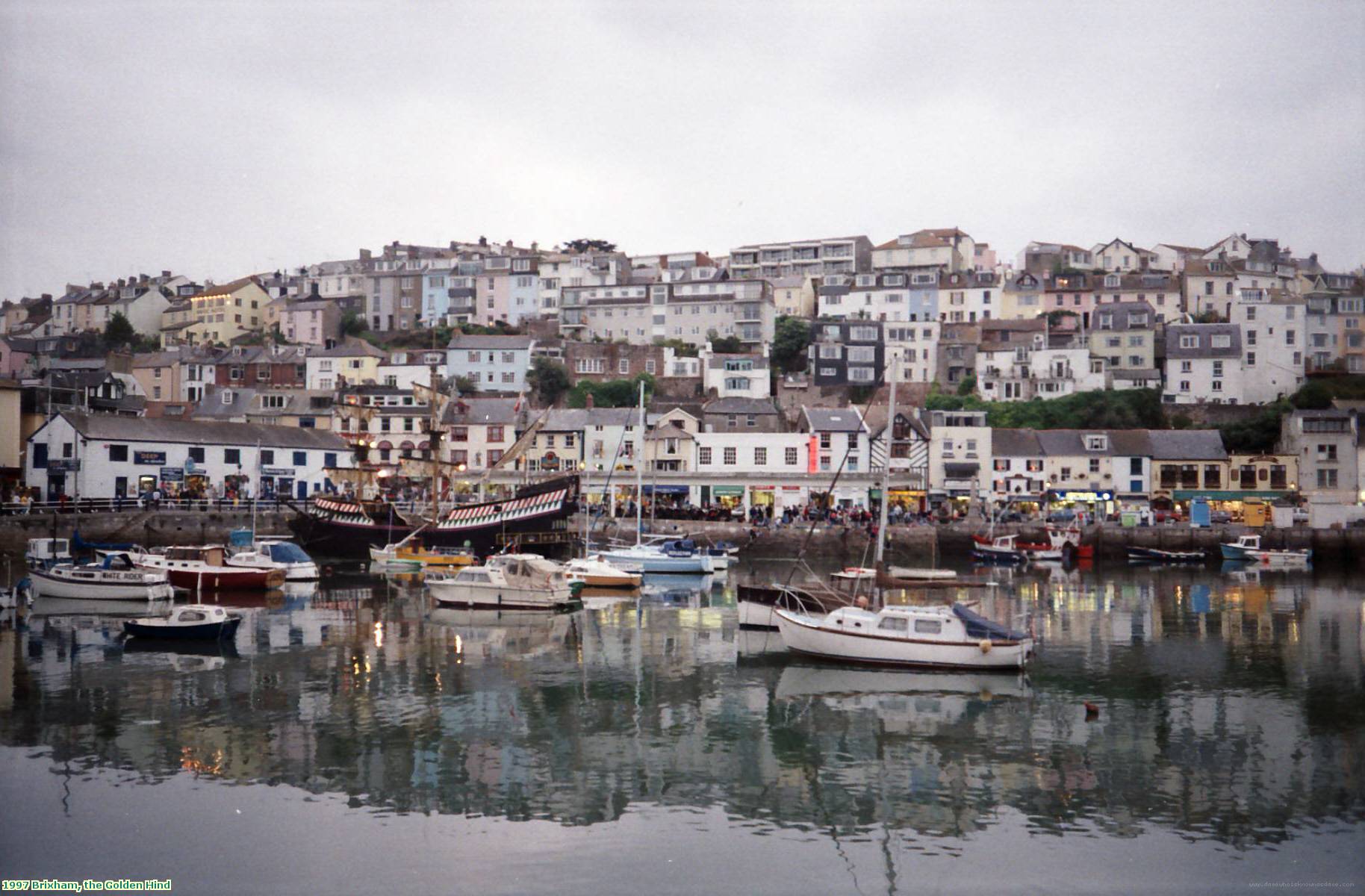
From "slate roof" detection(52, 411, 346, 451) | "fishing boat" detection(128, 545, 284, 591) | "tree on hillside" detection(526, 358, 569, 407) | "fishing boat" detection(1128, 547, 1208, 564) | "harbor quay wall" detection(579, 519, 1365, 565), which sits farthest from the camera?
"tree on hillside" detection(526, 358, 569, 407)

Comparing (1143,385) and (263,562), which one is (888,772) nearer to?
(263,562)

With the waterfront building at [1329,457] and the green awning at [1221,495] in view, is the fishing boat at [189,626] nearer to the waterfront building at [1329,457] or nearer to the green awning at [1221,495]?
the green awning at [1221,495]

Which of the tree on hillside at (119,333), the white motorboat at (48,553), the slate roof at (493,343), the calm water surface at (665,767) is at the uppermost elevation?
the tree on hillside at (119,333)

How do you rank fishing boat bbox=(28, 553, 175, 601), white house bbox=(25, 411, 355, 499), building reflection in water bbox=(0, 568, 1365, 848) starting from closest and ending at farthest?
building reflection in water bbox=(0, 568, 1365, 848) < fishing boat bbox=(28, 553, 175, 601) < white house bbox=(25, 411, 355, 499)

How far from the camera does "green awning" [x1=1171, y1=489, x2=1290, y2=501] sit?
2901 inches

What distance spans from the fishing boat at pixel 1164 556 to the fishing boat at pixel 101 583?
49.9 meters

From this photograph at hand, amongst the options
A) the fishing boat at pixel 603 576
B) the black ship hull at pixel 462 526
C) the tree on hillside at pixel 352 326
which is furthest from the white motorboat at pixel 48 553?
the tree on hillside at pixel 352 326

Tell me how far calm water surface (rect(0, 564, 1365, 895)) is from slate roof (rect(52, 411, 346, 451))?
34621 millimetres

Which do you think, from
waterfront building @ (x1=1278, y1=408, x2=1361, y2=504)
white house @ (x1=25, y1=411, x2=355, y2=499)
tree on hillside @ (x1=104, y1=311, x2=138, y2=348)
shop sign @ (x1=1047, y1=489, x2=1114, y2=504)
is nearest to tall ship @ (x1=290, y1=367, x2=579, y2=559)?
white house @ (x1=25, y1=411, x2=355, y2=499)

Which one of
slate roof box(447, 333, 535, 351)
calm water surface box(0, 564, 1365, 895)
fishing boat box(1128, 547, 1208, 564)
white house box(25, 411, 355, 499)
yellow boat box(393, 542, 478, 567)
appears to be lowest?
calm water surface box(0, 564, 1365, 895)

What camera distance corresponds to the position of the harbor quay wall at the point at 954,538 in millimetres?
62750

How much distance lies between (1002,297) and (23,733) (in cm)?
9457

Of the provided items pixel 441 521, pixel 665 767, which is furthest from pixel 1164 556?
pixel 665 767

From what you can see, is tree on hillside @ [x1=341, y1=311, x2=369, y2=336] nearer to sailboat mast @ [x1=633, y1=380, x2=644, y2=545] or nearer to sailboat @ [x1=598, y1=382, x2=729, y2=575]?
sailboat mast @ [x1=633, y1=380, x2=644, y2=545]
